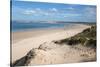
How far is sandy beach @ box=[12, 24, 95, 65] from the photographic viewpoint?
77.7 inches

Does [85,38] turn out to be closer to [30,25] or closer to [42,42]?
[42,42]

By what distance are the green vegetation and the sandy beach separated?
1.8 inches

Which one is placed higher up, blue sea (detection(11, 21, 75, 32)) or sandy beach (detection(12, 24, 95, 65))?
blue sea (detection(11, 21, 75, 32))

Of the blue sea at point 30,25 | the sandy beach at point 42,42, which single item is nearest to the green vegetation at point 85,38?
the sandy beach at point 42,42

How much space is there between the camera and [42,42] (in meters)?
2.07

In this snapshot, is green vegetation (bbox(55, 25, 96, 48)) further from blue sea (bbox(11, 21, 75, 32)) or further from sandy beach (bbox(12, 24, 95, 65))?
blue sea (bbox(11, 21, 75, 32))

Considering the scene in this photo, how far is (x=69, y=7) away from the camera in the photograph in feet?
7.24

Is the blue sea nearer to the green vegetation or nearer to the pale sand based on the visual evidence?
the pale sand

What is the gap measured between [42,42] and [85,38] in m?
0.53

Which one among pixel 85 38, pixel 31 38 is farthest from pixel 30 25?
pixel 85 38

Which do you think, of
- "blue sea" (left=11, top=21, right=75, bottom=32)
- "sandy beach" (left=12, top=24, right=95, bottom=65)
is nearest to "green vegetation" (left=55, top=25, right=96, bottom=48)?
"sandy beach" (left=12, top=24, right=95, bottom=65)

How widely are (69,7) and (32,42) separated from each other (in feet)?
1.91

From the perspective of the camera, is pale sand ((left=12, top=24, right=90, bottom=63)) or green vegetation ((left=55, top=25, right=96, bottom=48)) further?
green vegetation ((left=55, top=25, right=96, bottom=48))
